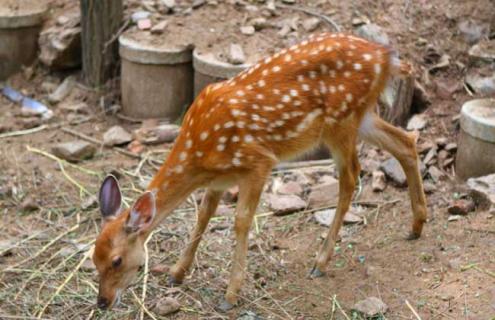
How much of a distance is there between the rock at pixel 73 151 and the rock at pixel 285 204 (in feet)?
5.98

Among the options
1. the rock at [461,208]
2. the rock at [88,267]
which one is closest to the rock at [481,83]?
the rock at [461,208]

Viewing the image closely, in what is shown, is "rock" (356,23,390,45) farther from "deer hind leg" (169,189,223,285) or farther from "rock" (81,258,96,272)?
"rock" (81,258,96,272)

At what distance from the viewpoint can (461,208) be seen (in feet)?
19.3

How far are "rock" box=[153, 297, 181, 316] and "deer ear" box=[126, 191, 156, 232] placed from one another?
1.98 feet

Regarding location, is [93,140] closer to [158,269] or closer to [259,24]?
[259,24]

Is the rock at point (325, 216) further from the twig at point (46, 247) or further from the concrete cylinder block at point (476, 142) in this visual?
the twig at point (46, 247)

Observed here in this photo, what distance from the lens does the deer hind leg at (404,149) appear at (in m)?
5.54

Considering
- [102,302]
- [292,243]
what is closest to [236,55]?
[292,243]

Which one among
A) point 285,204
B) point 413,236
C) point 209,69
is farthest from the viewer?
point 209,69

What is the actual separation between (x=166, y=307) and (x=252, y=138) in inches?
43.8

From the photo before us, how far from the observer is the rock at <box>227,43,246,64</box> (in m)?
7.45

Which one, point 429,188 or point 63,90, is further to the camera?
point 63,90

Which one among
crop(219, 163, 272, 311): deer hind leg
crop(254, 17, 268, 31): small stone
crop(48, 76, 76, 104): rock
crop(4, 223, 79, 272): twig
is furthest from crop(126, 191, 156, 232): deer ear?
crop(48, 76, 76, 104): rock

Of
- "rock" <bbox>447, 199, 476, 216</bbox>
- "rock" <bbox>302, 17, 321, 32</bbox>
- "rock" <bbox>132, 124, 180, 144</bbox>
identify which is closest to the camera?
"rock" <bbox>447, 199, 476, 216</bbox>
